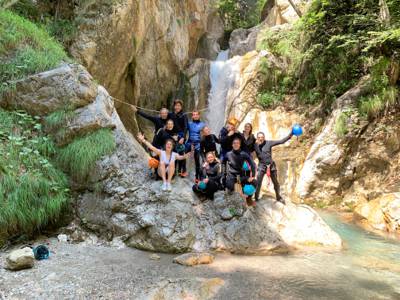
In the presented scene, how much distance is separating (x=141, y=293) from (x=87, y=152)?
2.87 meters

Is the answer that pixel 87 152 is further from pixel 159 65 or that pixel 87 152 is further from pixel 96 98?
pixel 159 65

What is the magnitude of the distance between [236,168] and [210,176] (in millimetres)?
494

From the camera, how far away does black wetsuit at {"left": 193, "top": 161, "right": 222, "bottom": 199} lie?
624 cm

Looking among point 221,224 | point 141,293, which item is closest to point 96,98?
point 221,224

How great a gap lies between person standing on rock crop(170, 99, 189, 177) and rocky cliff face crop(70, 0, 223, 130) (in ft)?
12.7

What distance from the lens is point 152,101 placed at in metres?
13.6

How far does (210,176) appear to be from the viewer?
6.32 m

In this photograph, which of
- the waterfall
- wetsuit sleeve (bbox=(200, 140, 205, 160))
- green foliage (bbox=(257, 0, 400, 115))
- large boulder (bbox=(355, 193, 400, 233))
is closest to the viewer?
wetsuit sleeve (bbox=(200, 140, 205, 160))

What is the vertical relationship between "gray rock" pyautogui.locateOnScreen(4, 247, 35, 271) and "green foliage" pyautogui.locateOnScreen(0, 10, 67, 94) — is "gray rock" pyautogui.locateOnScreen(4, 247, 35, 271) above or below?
below

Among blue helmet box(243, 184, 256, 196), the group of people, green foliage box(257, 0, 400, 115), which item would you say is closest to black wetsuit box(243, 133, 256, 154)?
the group of people

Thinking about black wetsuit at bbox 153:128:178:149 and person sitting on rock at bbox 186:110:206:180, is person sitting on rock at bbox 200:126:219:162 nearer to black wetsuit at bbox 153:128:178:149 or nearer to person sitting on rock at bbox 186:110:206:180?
person sitting on rock at bbox 186:110:206:180

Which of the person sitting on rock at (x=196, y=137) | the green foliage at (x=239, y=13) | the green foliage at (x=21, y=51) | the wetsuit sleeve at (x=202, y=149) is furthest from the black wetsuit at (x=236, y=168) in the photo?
the green foliage at (x=239, y=13)

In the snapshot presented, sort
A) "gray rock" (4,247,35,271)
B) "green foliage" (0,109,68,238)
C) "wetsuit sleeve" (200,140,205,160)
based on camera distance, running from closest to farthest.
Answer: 1. "gray rock" (4,247,35,271)
2. "green foliage" (0,109,68,238)
3. "wetsuit sleeve" (200,140,205,160)

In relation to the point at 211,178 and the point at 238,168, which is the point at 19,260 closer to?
the point at 211,178
